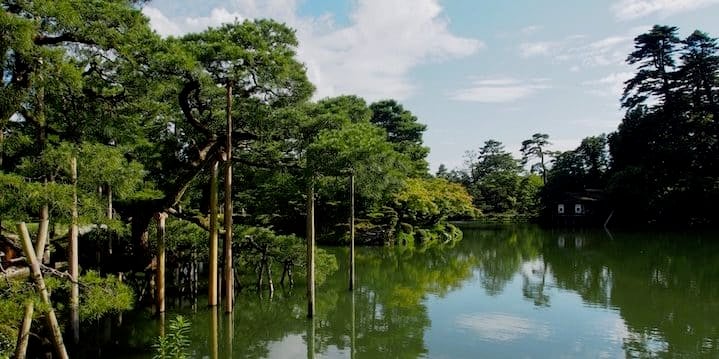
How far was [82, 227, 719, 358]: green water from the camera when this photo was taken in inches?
393

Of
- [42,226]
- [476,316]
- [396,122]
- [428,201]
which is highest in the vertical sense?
[396,122]

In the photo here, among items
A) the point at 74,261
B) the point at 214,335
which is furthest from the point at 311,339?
the point at 74,261

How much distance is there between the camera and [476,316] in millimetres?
12766

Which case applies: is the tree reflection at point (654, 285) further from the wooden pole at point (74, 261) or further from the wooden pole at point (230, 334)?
the wooden pole at point (74, 261)

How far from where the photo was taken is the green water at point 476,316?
32.8 ft

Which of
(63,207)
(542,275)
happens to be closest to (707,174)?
(542,275)

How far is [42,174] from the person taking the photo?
6441 millimetres

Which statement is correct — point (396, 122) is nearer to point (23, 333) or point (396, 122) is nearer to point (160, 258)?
point (160, 258)

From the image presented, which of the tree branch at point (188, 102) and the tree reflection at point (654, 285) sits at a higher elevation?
the tree branch at point (188, 102)

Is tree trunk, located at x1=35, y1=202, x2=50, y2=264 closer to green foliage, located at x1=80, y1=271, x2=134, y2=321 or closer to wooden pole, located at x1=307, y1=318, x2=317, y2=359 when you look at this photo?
green foliage, located at x1=80, y1=271, x2=134, y2=321

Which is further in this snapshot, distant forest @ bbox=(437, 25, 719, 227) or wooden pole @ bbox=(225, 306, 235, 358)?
distant forest @ bbox=(437, 25, 719, 227)

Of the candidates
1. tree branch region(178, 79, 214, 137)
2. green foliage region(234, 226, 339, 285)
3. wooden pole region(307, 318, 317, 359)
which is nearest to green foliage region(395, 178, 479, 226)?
green foliage region(234, 226, 339, 285)

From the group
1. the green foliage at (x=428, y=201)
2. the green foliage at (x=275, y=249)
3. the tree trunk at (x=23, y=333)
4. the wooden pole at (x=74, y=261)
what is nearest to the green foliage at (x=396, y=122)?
the green foliage at (x=428, y=201)

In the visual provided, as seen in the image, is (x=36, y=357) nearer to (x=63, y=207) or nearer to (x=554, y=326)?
(x=63, y=207)
